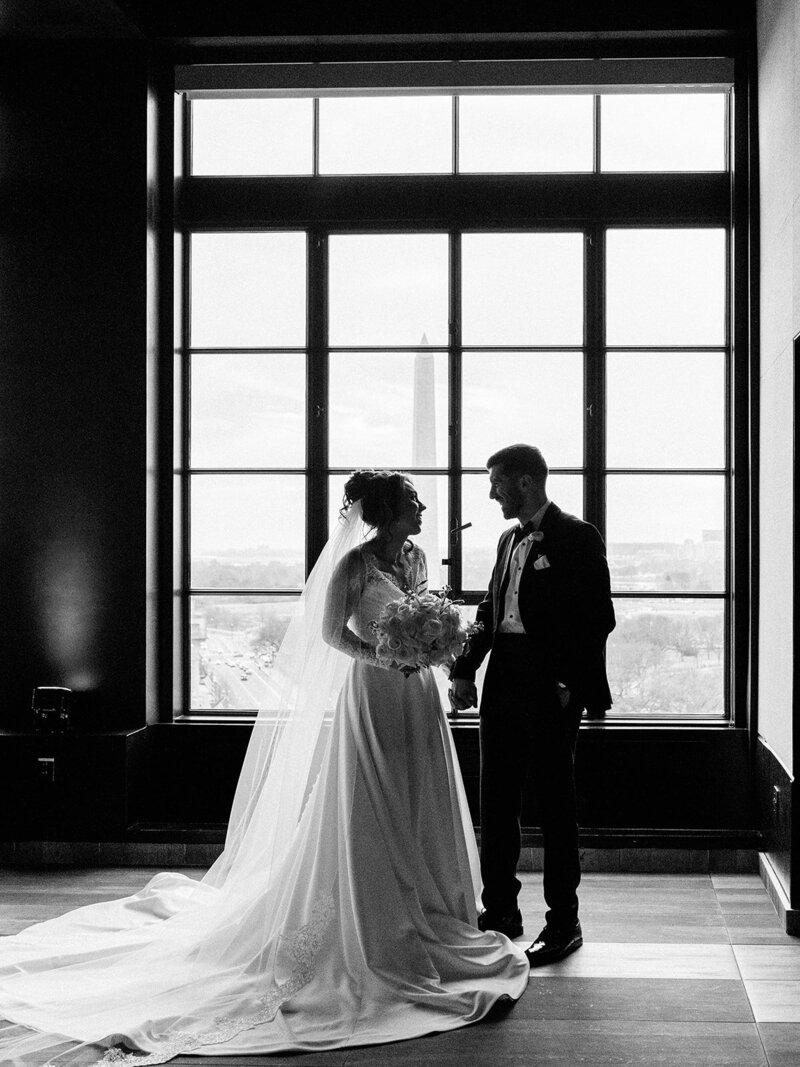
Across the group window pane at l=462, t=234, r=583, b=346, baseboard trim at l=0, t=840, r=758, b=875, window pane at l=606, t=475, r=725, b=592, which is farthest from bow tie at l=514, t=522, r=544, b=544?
baseboard trim at l=0, t=840, r=758, b=875

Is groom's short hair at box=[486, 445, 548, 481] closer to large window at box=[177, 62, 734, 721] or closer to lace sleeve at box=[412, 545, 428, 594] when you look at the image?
lace sleeve at box=[412, 545, 428, 594]

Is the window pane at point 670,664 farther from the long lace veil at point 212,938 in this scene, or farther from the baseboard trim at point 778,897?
the long lace veil at point 212,938

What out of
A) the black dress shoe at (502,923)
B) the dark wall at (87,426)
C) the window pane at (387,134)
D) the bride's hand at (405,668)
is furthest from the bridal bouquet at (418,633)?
the window pane at (387,134)

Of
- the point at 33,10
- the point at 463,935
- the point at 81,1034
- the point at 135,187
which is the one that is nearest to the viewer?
the point at 81,1034

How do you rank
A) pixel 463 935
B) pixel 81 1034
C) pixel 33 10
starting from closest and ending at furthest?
pixel 81 1034 → pixel 463 935 → pixel 33 10

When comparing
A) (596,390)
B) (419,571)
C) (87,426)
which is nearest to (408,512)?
(419,571)

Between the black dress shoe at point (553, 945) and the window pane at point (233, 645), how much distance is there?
2.00 meters

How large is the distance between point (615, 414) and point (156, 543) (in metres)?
2.34

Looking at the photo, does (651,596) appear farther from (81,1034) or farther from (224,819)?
(81,1034)

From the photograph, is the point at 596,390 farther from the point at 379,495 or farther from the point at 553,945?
the point at 553,945

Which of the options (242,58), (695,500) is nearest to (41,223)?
(242,58)

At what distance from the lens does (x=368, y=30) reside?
476 cm

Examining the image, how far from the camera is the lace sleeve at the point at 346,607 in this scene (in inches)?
137

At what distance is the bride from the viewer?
9.49ft
